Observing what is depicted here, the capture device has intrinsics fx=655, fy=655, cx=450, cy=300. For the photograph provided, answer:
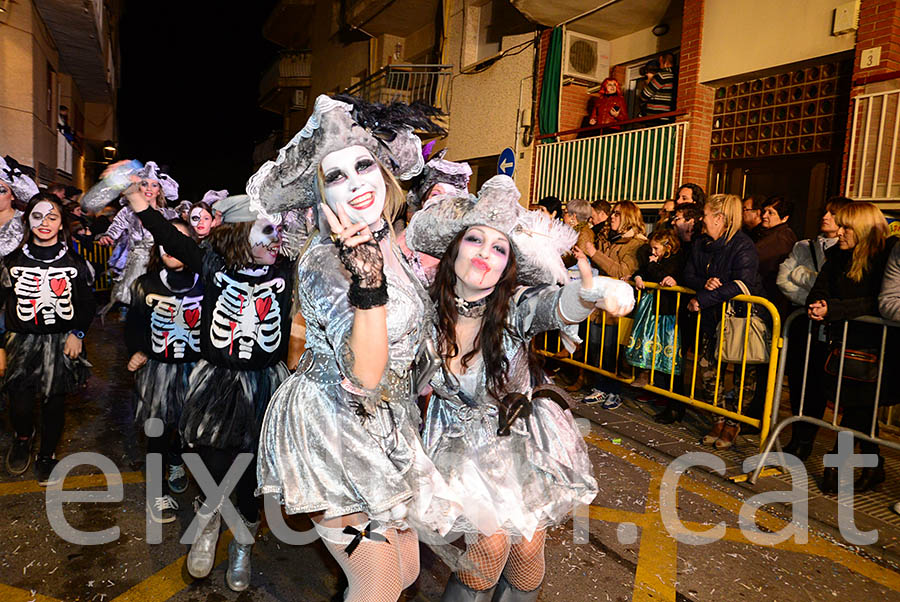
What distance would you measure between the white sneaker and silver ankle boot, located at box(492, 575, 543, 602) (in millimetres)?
2263

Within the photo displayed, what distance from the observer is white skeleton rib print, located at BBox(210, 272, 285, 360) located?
10.4 ft

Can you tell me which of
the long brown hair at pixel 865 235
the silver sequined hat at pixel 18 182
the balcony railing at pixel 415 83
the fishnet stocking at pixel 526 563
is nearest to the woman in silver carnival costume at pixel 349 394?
the fishnet stocking at pixel 526 563

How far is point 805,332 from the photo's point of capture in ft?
16.9

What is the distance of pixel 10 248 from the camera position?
16.6ft

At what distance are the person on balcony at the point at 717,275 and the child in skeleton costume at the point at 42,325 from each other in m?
4.64

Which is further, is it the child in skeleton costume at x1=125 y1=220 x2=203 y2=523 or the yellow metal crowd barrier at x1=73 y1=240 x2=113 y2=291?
the yellow metal crowd barrier at x1=73 y1=240 x2=113 y2=291

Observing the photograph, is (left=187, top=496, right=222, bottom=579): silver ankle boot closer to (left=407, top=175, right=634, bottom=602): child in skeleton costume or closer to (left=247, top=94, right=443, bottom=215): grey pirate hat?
(left=407, top=175, right=634, bottom=602): child in skeleton costume

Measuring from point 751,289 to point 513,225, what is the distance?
3.61 m

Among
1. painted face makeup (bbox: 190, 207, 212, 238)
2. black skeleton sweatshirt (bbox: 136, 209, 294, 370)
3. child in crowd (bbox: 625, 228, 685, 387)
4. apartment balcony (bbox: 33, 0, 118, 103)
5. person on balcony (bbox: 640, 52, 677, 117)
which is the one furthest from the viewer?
apartment balcony (bbox: 33, 0, 118, 103)

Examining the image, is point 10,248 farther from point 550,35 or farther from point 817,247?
point 550,35

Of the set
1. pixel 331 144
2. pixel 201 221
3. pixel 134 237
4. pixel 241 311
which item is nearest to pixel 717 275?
pixel 241 311

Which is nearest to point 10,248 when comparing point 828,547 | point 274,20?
point 828,547

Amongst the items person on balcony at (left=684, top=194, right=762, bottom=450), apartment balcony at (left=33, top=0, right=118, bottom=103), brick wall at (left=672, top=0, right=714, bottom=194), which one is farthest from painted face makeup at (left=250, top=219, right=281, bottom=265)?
apartment balcony at (left=33, top=0, right=118, bottom=103)

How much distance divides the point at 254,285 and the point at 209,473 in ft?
3.12
